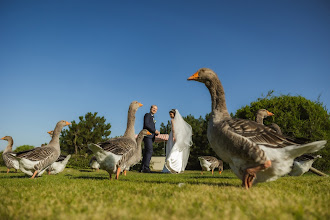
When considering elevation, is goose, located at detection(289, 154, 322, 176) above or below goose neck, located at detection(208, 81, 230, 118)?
below

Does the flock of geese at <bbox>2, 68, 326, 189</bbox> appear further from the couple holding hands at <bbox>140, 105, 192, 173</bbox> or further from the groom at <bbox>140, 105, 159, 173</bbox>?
the groom at <bbox>140, 105, 159, 173</bbox>

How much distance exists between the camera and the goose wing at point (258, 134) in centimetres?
444

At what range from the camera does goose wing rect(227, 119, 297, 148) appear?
175 inches

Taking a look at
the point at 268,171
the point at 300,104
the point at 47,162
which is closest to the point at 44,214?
the point at 268,171

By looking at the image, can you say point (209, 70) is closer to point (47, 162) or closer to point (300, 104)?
point (47, 162)

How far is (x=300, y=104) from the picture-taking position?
50.4 feet

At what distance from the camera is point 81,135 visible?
2541 cm

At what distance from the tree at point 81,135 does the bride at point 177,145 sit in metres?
14.8

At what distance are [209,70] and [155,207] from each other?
3.91 metres

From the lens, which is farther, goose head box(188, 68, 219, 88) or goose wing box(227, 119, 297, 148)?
goose head box(188, 68, 219, 88)

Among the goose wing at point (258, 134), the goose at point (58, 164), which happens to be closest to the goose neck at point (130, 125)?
the goose wing at point (258, 134)

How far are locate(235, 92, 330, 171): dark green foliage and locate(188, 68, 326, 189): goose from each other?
31.5ft

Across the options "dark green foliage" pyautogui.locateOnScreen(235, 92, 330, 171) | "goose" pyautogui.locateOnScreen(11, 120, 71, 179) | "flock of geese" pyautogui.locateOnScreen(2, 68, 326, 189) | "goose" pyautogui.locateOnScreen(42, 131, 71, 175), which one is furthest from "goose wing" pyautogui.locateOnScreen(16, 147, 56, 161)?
"dark green foliage" pyautogui.locateOnScreen(235, 92, 330, 171)

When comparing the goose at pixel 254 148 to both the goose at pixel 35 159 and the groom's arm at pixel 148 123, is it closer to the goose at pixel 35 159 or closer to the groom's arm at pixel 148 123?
the goose at pixel 35 159
